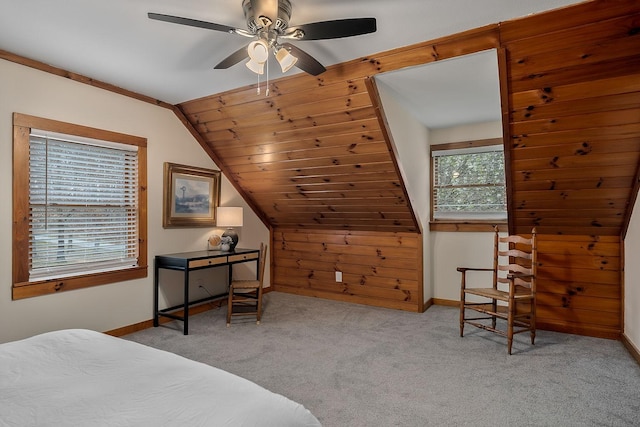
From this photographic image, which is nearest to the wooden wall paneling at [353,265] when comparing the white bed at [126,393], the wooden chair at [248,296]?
the wooden chair at [248,296]

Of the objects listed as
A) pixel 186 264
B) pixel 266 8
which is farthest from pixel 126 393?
pixel 186 264

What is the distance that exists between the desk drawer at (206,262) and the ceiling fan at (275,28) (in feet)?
6.72

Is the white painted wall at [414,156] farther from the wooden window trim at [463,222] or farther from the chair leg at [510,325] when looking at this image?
the chair leg at [510,325]

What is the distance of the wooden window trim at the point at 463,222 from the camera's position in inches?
165

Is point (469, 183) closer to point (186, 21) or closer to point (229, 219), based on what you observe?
point (229, 219)

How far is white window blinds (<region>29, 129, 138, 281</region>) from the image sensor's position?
287cm

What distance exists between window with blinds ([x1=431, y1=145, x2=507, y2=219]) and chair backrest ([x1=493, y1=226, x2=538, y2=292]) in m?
0.63

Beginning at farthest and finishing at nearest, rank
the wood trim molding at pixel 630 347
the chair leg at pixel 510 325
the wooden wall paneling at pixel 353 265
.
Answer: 1. the wooden wall paneling at pixel 353 265
2. the chair leg at pixel 510 325
3. the wood trim molding at pixel 630 347

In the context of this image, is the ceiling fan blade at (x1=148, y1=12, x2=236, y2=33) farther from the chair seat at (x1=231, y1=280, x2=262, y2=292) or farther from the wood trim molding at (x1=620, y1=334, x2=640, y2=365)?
the wood trim molding at (x1=620, y1=334, x2=640, y2=365)

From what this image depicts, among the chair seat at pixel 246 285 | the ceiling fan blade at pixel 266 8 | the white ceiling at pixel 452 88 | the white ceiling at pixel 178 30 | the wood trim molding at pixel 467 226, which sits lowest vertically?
the chair seat at pixel 246 285

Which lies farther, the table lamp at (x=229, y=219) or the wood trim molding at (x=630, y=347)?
the table lamp at (x=229, y=219)

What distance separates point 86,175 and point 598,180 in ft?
14.1

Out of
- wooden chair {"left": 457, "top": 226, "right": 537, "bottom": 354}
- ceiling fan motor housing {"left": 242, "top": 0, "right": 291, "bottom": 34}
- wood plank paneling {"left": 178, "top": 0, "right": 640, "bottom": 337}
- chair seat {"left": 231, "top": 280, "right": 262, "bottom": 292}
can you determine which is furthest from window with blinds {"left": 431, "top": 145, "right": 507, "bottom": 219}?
ceiling fan motor housing {"left": 242, "top": 0, "right": 291, "bottom": 34}

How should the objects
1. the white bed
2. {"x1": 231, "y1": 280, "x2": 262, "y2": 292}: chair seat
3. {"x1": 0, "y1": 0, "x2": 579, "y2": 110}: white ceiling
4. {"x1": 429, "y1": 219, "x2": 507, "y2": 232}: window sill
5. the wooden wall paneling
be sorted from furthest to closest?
the wooden wall paneling, {"x1": 429, "y1": 219, "x2": 507, "y2": 232}: window sill, {"x1": 231, "y1": 280, "x2": 262, "y2": 292}: chair seat, {"x1": 0, "y1": 0, "x2": 579, "y2": 110}: white ceiling, the white bed
